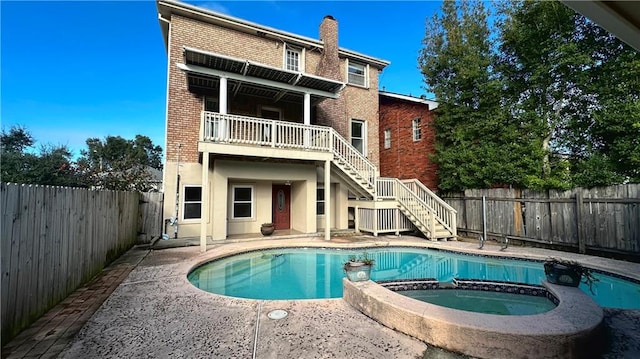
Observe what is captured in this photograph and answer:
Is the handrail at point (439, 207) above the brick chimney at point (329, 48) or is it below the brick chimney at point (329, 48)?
below

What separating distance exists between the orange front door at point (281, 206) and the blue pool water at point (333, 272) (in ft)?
11.9

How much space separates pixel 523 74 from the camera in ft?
34.9

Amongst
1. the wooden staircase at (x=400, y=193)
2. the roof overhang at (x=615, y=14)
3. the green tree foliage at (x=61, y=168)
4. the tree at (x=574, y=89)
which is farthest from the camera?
the green tree foliage at (x=61, y=168)

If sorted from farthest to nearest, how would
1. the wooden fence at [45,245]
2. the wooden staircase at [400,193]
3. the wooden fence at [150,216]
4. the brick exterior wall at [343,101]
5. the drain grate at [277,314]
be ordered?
the brick exterior wall at [343,101] → the wooden staircase at [400,193] → the wooden fence at [150,216] → the drain grate at [277,314] → the wooden fence at [45,245]

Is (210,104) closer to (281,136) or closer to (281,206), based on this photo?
(281,136)

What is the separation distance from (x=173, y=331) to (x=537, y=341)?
14.0 feet

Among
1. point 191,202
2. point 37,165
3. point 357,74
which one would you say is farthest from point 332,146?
point 37,165

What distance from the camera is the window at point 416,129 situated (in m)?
14.5

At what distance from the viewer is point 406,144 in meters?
15.2

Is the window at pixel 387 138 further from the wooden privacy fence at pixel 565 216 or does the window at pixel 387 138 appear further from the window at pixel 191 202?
the window at pixel 191 202

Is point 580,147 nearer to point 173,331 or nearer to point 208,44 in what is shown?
point 173,331

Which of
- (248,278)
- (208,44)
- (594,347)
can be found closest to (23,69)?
(208,44)

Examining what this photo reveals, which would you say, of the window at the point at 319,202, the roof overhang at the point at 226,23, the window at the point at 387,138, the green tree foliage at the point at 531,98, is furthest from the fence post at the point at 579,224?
the roof overhang at the point at 226,23

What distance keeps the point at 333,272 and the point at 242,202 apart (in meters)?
5.99
